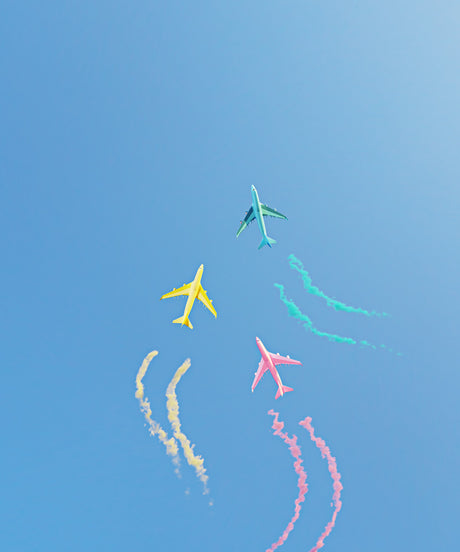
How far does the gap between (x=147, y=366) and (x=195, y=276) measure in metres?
9.66

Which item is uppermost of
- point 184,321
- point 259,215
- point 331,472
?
point 259,215

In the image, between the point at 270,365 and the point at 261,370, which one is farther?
the point at 261,370

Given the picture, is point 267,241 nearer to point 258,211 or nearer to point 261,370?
point 258,211

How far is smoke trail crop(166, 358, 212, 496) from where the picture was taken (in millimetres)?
30672

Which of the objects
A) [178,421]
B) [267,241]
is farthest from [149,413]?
[267,241]

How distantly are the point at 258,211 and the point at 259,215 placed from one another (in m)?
0.43

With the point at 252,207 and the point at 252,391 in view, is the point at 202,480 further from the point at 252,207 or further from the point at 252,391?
the point at 252,207

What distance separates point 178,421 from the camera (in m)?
31.2

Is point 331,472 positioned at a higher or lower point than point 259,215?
lower

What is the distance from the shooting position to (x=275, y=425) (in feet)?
100

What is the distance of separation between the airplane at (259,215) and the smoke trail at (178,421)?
14.2m

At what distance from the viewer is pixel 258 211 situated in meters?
35.8

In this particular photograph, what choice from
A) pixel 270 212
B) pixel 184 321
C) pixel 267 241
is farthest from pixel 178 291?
pixel 270 212

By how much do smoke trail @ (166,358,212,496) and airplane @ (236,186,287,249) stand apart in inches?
557
